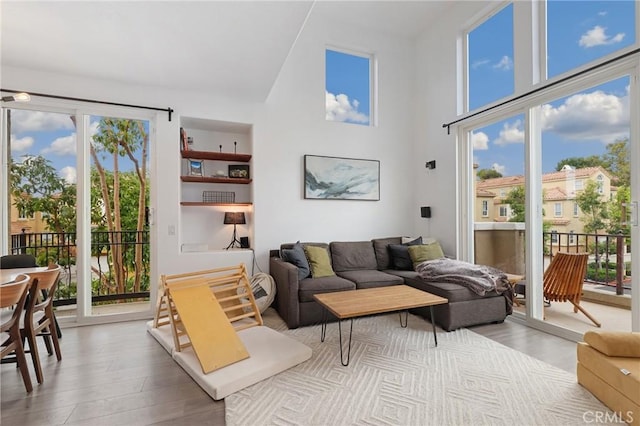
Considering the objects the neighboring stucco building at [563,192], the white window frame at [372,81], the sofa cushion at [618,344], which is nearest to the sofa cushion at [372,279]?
the neighboring stucco building at [563,192]

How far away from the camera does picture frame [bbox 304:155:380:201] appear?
4.53 m

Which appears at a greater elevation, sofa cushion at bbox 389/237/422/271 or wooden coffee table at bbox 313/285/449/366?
sofa cushion at bbox 389/237/422/271

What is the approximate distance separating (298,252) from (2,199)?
3.10 meters

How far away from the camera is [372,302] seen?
8.95ft

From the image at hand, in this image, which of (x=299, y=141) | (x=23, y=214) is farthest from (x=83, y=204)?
(x=299, y=141)

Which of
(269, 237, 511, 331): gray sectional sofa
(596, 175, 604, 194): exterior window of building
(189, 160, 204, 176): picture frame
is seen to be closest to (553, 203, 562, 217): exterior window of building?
(596, 175, 604, 194): exterior window of building

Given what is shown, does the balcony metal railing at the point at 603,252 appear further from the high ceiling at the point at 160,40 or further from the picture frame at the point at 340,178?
the high ceiling at the point at 160,40

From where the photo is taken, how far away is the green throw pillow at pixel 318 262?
3.83 metres

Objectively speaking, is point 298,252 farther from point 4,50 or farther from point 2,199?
point 4,50

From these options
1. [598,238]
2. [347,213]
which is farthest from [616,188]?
[347,213]

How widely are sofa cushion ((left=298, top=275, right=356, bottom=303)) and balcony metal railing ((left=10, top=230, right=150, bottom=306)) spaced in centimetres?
201

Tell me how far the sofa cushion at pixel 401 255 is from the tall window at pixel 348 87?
1.98 m

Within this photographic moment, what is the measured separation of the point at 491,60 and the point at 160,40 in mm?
3824

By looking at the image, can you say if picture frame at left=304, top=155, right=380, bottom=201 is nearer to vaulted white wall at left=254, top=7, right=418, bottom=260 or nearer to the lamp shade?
vaulted white wall at left=254, top=7, right=418, bottom=260
